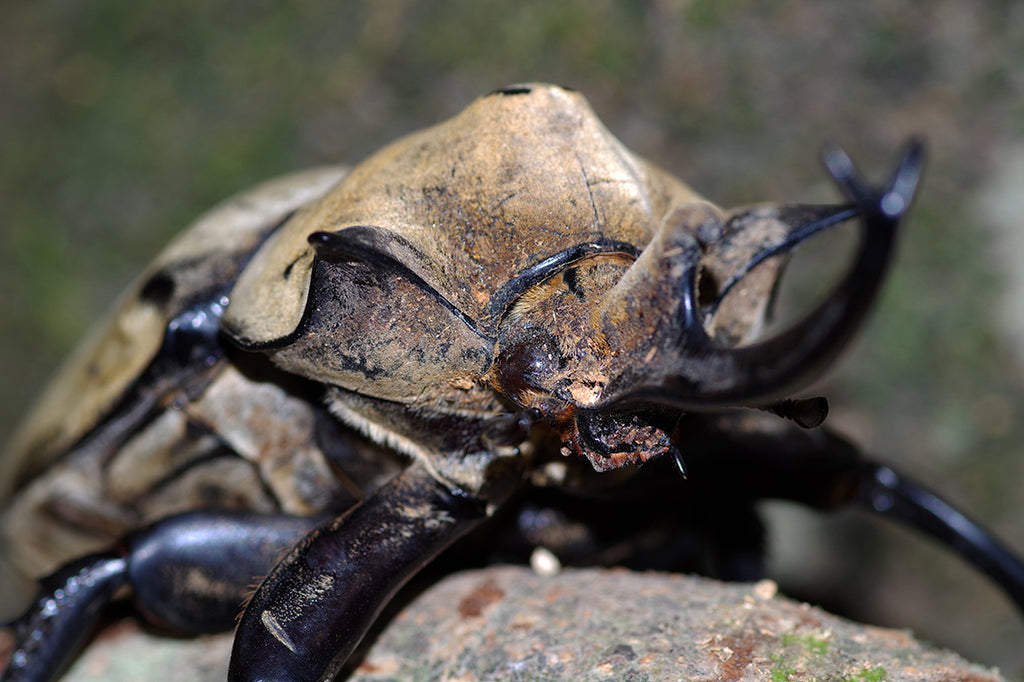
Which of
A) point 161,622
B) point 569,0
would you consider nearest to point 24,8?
point 569,0

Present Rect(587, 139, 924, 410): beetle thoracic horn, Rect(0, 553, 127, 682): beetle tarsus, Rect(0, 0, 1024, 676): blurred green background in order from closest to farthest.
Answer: Rect(587, 139, 924, 410): beetle thoracic horn → Rect(0, 553, 127, 682): beetle tarsus → Rect(0, 0, 1024, 676): blurred green background

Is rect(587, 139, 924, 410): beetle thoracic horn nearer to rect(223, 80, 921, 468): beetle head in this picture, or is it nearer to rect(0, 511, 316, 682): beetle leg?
rect(223, 80, 921, 468): beetle head

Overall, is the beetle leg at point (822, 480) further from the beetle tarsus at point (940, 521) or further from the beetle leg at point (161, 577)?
the beetle leg at point (161, 577)

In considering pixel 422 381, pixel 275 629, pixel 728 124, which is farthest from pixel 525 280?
pixel 728 124

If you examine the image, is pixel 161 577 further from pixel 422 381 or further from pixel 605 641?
pixel 605 641

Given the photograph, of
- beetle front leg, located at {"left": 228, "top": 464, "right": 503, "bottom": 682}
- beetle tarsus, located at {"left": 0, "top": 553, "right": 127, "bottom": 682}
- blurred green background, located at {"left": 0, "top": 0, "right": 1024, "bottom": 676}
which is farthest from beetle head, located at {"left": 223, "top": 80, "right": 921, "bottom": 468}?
blurred green background, located at {"left": 0, "top": 0, "right": 1024, "bottom": 676}
